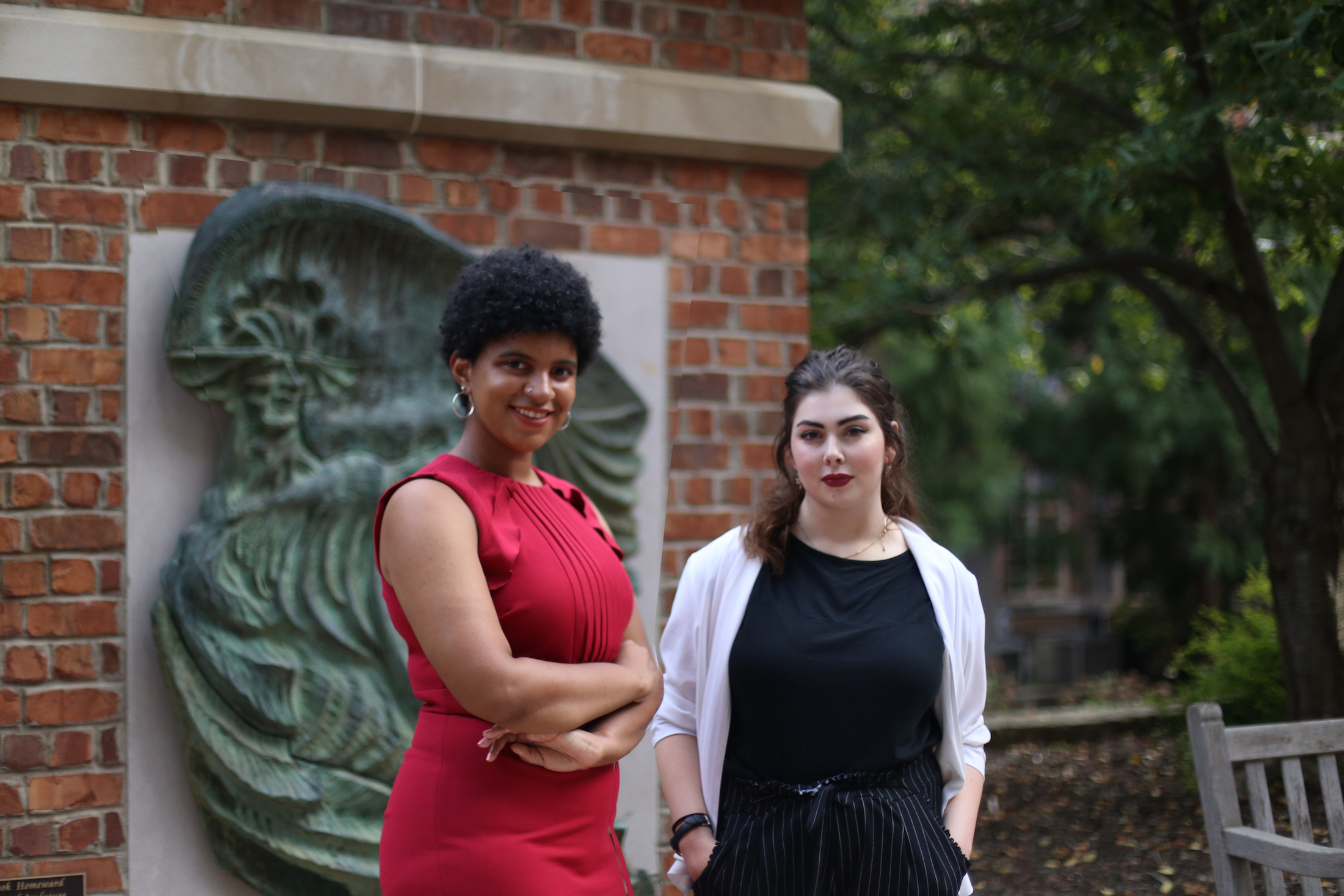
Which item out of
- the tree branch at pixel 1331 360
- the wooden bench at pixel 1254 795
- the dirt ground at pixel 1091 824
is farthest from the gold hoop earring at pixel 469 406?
the tree branch at pixel 1331 360

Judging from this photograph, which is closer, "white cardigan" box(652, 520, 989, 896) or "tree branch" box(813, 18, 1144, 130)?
"white cardigan" box(652, 520, 989, 896)

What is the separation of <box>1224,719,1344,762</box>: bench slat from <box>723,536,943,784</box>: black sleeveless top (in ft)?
4.25

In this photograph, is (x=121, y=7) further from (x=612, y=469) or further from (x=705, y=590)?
(x=705, y=590)

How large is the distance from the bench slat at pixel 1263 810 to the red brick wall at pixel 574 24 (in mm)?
2555

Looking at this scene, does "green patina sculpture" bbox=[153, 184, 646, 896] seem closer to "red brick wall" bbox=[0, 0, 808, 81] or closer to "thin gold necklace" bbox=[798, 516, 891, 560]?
"red brick wall" bbox=[0, 0, 808, 81]

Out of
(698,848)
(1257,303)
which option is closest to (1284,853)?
(698,848)

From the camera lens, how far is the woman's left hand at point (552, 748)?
1852 mm

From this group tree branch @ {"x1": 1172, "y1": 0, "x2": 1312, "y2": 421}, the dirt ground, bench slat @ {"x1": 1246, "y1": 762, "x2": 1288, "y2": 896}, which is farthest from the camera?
tree branch @ {"x1": 1172, "y1": 0, "x2": 1312, "y2": 421}

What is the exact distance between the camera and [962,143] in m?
6.70

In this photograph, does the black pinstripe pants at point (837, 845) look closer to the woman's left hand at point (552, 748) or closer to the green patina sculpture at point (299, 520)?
the woman's left hand at point (552, 748)

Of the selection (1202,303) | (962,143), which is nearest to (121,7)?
(962,143)

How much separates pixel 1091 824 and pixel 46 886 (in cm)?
467

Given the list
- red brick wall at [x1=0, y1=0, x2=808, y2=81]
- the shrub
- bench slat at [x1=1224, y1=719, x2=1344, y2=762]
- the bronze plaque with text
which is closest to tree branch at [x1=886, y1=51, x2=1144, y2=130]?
the shrub

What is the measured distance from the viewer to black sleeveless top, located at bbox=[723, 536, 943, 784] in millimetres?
2143
